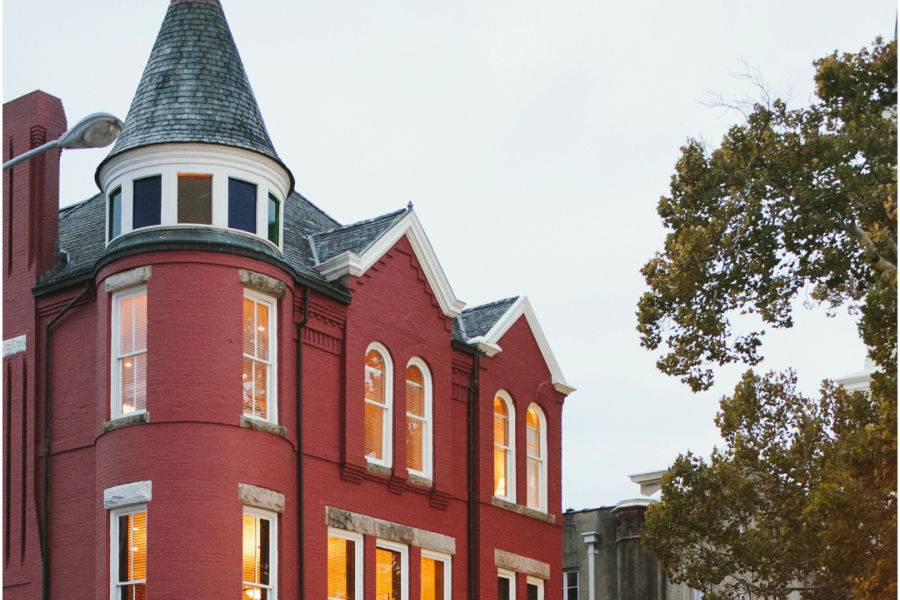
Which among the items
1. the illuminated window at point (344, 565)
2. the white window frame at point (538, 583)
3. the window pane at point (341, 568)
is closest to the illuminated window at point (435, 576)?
the illuminated window at point (344, 565)

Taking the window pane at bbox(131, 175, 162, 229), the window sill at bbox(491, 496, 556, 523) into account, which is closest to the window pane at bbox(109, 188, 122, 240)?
the window pane at bbox(131, 175, 162, 229)

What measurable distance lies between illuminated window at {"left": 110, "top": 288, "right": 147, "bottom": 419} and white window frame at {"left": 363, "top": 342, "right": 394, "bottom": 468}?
5.25 meters

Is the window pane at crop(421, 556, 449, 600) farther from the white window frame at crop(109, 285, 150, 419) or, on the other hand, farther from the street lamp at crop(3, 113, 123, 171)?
the street lamp at crop(3, 113, 123, 171)

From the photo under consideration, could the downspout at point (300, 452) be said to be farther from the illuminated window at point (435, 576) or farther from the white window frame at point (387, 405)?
the illuminated window at point (435, 576)

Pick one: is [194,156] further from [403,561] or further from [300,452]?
[403,561]

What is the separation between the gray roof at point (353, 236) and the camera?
34.6 m

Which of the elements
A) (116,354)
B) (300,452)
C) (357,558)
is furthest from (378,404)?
(116,354)

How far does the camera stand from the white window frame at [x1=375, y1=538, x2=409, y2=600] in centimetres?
3369

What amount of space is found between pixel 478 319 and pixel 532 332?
1.57m

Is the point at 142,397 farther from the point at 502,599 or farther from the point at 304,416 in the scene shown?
the point at 502,599

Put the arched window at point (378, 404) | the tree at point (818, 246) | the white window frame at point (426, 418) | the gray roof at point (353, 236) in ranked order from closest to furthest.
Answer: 1. the tree at point (818, 246)
2. the arched window at point (378, 404)
3. the gray roof at point (353, 236)
4. the white window frame at point (426, 418)

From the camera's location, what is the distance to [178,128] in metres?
30.9

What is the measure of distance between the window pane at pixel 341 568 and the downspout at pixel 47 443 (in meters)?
5.34

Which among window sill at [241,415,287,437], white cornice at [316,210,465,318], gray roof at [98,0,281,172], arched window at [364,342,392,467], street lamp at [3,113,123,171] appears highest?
gray roof at [98,0,281,172]
